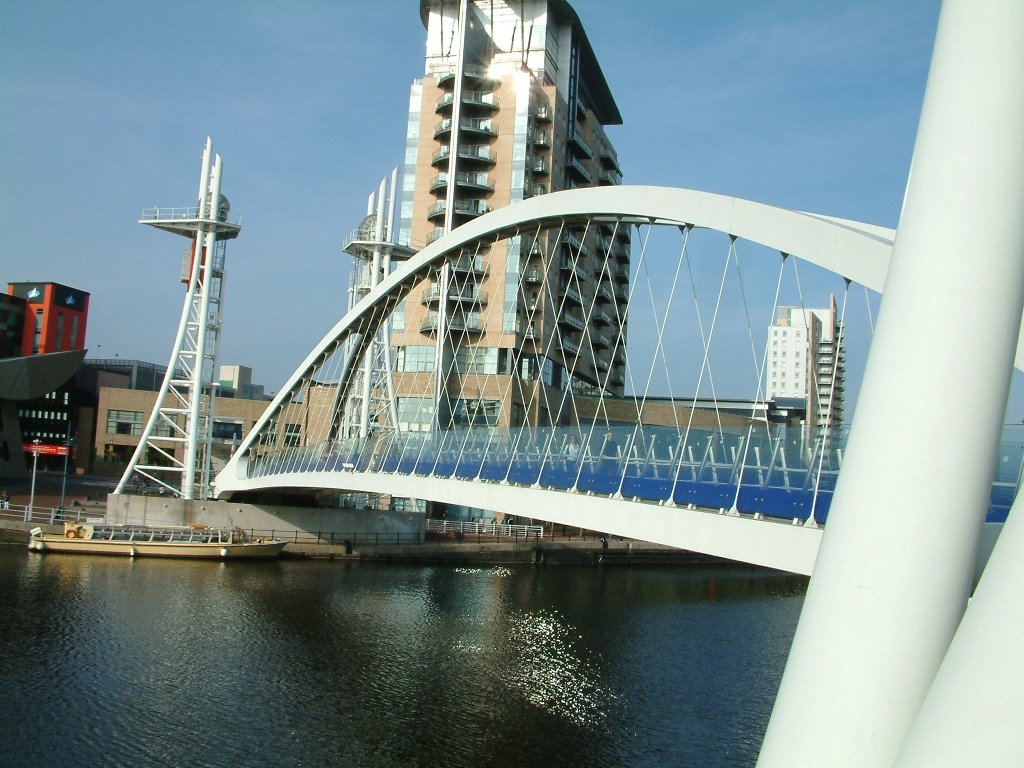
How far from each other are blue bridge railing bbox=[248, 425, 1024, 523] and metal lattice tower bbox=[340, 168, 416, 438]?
1718 cm

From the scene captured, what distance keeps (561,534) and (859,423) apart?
41.1 metres

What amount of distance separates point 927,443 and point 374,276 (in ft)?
126

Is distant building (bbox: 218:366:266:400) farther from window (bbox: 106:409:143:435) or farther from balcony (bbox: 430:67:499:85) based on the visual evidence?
balcony (bbox: 430:67:499:85)

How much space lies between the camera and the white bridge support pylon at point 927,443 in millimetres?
4340

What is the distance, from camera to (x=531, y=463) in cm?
1738

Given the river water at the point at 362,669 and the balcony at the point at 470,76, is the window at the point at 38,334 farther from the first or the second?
the river water at the point at 362,669

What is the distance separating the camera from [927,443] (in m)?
4.38

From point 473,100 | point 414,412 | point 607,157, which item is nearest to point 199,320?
point 414,412

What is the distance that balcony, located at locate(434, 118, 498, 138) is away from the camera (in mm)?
53125

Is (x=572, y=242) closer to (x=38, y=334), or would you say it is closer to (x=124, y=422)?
(x=124, y=422)

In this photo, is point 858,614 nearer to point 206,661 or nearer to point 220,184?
point 206,661

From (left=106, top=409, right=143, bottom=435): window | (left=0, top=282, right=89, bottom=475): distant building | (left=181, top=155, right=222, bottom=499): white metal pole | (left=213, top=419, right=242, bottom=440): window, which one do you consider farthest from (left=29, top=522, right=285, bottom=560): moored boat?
(left=0, top=282, right=89, bottom=475): distant building

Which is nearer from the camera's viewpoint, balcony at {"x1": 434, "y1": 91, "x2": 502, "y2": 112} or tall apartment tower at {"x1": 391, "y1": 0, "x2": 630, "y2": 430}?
tall apartment tower at {"x1": 391, "y1": 0, "x2": 630, "y2": 430}

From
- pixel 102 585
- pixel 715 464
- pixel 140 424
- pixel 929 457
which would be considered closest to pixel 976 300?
pixel 929 457
